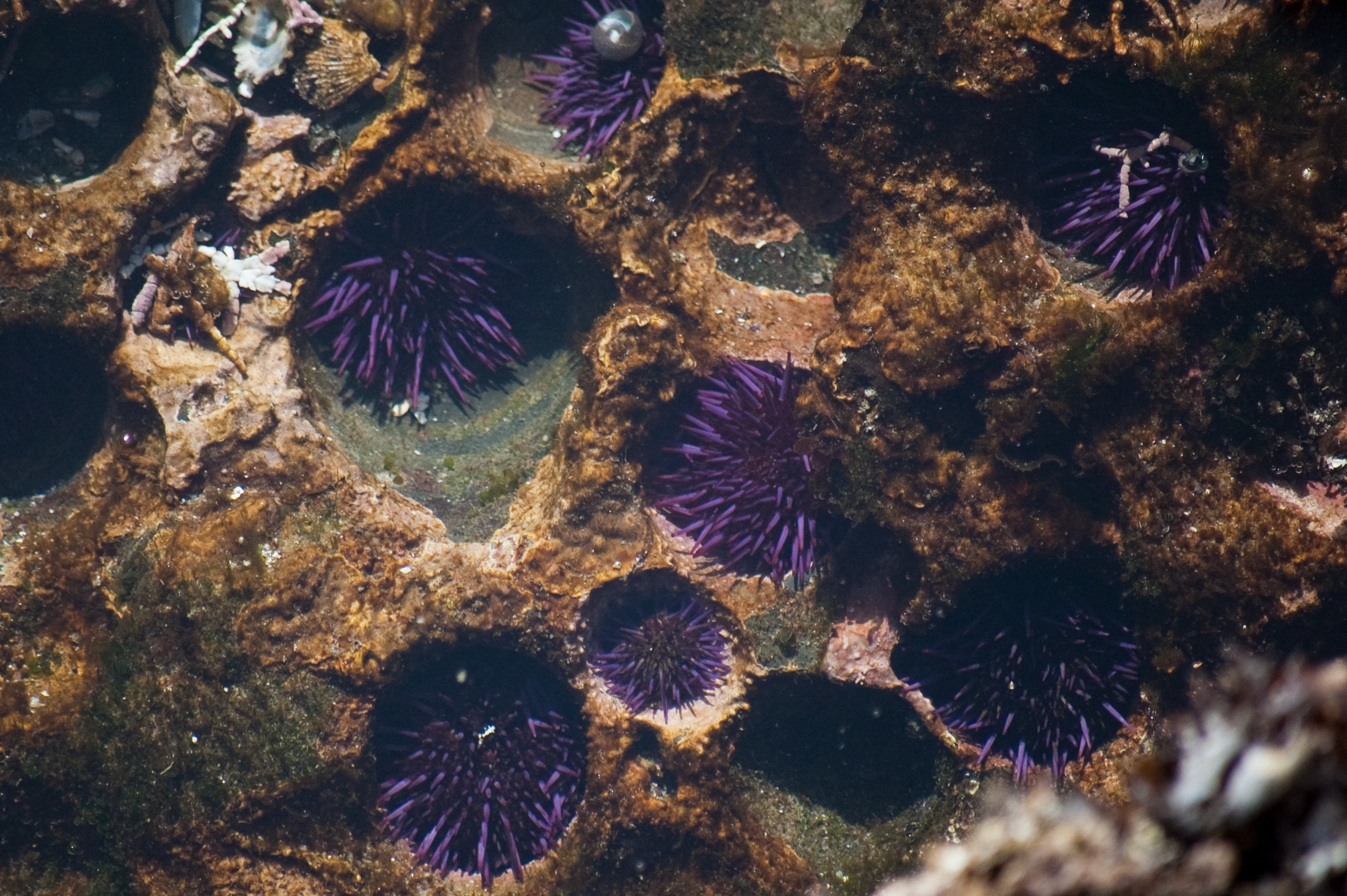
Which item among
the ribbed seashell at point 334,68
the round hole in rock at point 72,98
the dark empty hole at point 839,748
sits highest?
the ribbed seashell at point 334,68

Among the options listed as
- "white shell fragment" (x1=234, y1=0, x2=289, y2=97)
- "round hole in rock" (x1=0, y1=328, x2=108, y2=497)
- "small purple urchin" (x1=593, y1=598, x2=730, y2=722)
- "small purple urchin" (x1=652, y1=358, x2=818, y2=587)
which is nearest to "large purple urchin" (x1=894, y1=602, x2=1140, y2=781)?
"small purple urchin" (x1=652, y1=358, x2=818, y2=587)

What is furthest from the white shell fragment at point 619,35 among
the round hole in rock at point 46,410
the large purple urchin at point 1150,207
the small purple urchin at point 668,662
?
the round hole in rock at point 46,410

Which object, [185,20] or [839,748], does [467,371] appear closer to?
[185,20]

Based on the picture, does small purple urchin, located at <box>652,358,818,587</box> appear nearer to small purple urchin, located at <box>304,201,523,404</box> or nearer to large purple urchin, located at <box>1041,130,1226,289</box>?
small purple urchin, located at <box>304,201,523,404</box>

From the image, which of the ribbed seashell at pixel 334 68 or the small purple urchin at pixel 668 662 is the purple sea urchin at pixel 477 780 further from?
the ribbed seashell at pixel 334 68

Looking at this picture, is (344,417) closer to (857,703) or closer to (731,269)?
(731,269)

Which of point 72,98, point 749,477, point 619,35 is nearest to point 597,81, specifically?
point 619,35

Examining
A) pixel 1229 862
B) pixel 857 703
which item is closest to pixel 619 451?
pixel 857 703
